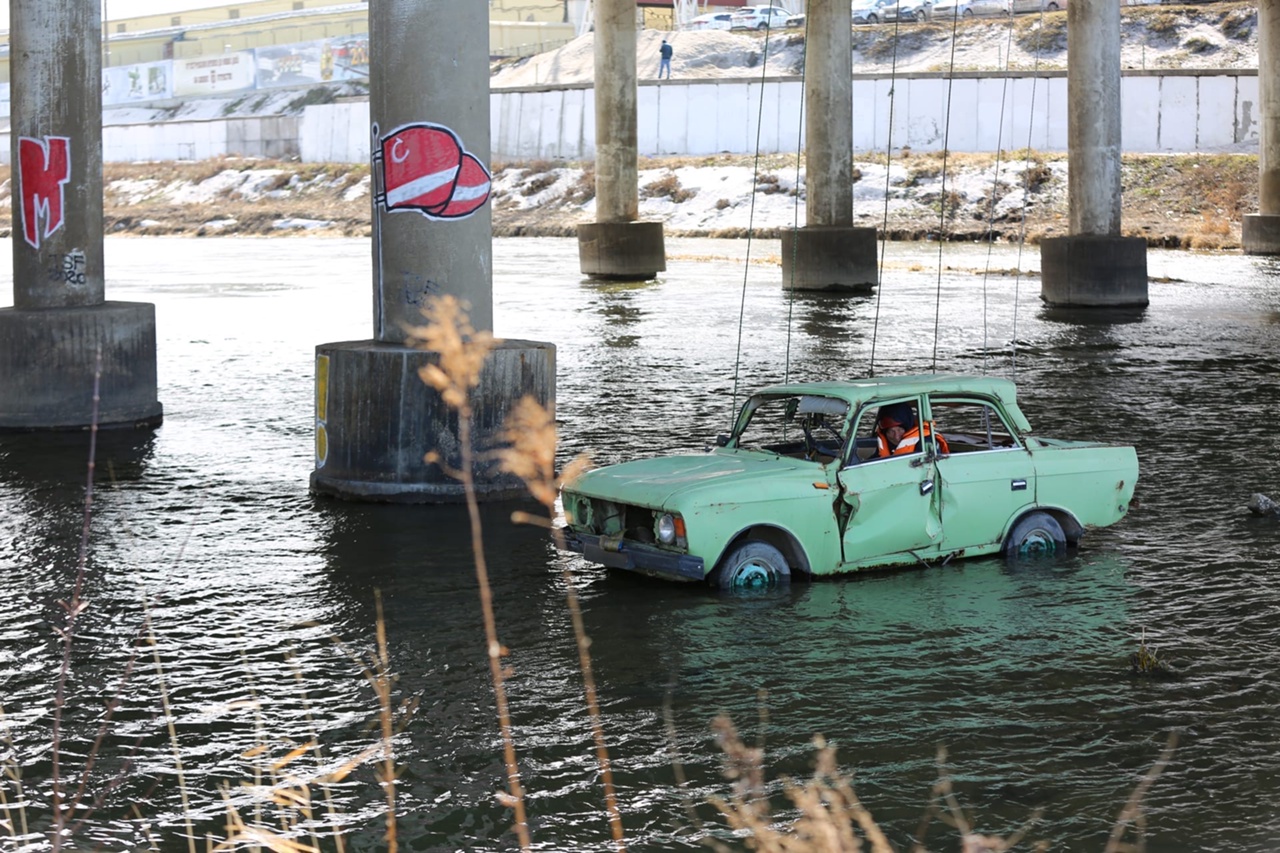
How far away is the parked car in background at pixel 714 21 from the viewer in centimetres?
10906

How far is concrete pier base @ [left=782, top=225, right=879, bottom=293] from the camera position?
1452 inches

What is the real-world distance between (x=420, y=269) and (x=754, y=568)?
4463 mm

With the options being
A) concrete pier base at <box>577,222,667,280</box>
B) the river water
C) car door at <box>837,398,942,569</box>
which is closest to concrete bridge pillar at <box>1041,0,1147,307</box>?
concrete pier base at <box>577,222,667,280</box>

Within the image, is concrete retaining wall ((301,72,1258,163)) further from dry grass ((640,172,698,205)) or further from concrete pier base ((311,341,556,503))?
concrete pier base ((311,341,556,503))

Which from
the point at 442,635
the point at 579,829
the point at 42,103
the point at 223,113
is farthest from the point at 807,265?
the point at 223,113

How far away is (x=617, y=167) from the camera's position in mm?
40594

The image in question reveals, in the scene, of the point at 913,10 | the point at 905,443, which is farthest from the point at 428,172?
the point at 913,10

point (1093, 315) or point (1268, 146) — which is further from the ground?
point (1268, 146)

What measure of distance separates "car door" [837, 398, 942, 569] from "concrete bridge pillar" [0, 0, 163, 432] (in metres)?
9.03

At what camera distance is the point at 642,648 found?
28.6 feet

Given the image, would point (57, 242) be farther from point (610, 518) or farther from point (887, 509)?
point (887, 509)

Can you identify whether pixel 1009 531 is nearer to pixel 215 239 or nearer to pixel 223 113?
pixel 215 239

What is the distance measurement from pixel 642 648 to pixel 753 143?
70.5m

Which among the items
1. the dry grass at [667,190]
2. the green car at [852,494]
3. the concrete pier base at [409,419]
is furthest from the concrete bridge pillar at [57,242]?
the dry grass at [667,190]
